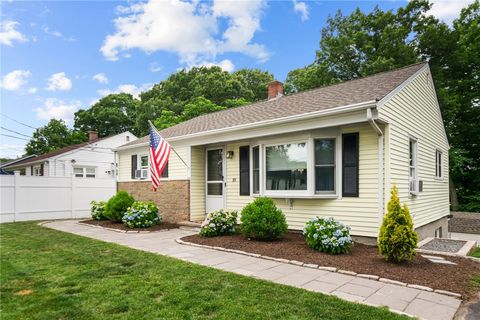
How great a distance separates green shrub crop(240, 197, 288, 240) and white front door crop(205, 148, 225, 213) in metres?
2.85

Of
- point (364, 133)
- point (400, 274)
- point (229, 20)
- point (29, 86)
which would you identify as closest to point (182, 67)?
point (29, 86)

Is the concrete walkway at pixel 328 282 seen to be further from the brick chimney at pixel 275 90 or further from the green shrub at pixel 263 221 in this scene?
the brick chimney at pixel 275 90

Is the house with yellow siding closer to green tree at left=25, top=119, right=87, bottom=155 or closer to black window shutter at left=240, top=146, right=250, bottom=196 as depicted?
black window shutter at left=240, top=146, right=250, bottom=196

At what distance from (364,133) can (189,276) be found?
4650mm

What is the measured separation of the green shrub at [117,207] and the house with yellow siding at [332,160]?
1.16m

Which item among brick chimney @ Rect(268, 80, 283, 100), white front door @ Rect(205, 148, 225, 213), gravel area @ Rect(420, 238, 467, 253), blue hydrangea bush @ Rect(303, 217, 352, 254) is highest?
brick chimney @ Rect(268, 80, 283, 100)

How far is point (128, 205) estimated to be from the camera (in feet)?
35.1

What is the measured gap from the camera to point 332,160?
688cm

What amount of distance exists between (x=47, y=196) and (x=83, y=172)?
738 cm

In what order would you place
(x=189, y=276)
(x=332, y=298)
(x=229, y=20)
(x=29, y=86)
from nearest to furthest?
(x=332, y=298), (x=189, y=276), (x=229, y=20), (x=29, y=86)

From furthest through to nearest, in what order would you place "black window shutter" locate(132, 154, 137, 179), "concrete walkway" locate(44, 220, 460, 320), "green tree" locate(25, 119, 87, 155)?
"green tree" locate(25, 119, 87, 155) < "black window shutter" locate(132, 154, 137, 179) < "concrete walkway" locate(44, 220, 460, 320)

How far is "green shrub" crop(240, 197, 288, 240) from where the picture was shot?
21.9 feet

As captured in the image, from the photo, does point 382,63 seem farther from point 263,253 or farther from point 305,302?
point 305,302

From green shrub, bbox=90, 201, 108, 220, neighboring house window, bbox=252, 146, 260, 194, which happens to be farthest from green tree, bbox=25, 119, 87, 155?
neighboring house window, bbox=252, 146, 260, 194
